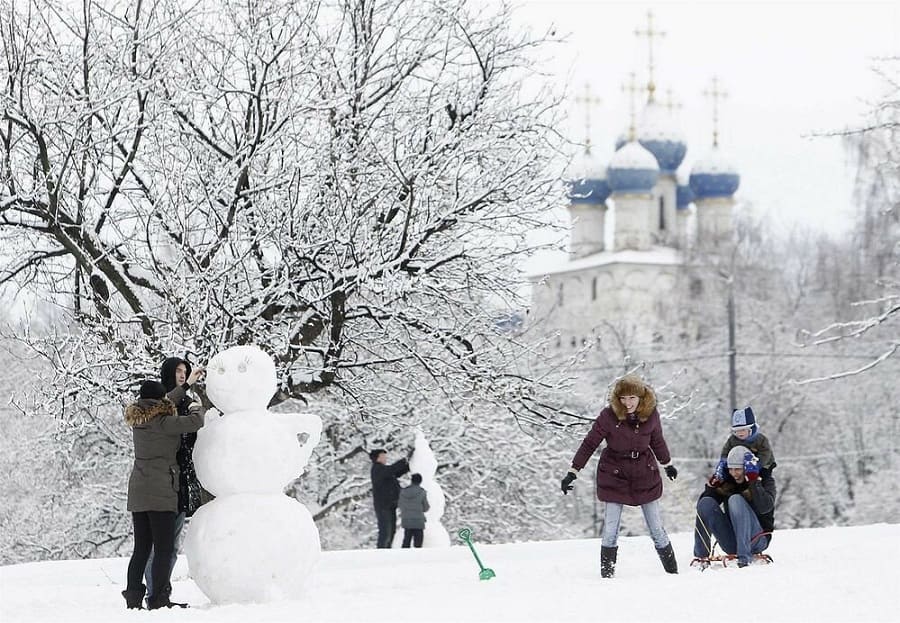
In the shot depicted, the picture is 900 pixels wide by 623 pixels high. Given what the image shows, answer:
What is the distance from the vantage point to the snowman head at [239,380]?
8219 mm

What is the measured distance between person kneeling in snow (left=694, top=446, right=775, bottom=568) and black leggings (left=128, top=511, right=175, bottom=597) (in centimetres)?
360

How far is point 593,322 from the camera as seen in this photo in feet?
198

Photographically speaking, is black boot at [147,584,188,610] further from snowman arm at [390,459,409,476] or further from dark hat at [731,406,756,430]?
snowman arm at [390,459,409,476]

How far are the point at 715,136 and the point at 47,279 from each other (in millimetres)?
58635

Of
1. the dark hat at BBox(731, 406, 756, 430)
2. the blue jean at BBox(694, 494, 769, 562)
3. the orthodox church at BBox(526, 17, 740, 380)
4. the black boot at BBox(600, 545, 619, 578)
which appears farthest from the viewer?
the orthodox church at BBox(526, 17, 740, 380)

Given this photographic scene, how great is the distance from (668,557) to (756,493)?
2.80 ft

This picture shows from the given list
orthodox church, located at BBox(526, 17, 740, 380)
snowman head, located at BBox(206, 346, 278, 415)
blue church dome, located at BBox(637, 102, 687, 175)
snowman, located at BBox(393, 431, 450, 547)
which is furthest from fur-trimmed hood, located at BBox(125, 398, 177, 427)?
blue church dome, located at BBox(637, 102, 687, 175)

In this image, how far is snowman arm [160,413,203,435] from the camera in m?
8.12

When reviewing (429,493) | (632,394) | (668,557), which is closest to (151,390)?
(632,394)

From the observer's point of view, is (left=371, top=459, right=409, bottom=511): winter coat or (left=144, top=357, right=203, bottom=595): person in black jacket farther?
(left=371, top=459, right=409, bottom=511): winter coat

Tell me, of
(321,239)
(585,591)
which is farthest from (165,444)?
(321,239)

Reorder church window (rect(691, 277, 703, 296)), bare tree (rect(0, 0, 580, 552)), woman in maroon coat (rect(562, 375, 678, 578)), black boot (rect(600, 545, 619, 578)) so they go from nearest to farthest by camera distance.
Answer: woman in maroon coat (rect(562, 375, 678, 578))
black boot (rect(600, 545, 619, 578))
bare tree (rect(0, 0, 580, 552))
church window (rect(691, 277, 703, 296))

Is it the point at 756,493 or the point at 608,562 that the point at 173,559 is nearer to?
the point at 608,562

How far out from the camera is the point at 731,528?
10023mm
